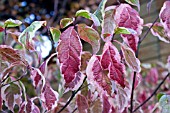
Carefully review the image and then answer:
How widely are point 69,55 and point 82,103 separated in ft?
0.79

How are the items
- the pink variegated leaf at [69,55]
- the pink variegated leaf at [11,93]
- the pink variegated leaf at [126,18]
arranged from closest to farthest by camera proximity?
the pink variegated leaf at [69,55] → the pink variegated leaf at [126,18] → the pink variegated leaf at [11,93]

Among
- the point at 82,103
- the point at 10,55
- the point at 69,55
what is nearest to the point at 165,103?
the point at 82,103

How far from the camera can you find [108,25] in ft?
2.80

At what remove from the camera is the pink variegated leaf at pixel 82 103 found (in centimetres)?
96

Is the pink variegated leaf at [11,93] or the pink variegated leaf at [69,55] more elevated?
the pink variegated leaf at [69,55]

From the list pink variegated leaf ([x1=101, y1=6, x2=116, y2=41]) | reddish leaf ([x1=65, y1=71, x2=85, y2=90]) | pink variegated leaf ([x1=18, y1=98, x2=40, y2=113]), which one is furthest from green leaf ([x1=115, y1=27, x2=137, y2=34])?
pink variegated leaf ([x1=18, y1=98, x2=40, y2=113])

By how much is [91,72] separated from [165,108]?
269 millimetres

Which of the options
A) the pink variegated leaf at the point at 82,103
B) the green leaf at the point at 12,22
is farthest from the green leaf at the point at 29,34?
the pink variegated leaf at the point at 82,103

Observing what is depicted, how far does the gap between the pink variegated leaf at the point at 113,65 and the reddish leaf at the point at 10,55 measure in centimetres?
21

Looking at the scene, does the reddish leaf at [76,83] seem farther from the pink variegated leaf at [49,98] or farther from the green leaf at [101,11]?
the green leaf at [101,11]

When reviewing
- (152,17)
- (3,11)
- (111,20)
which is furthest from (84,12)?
(3,11)

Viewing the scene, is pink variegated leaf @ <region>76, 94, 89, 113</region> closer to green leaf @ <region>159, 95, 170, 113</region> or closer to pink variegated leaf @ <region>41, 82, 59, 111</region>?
pink variegated leaf @ <region>41, 82, 59, 111</region>

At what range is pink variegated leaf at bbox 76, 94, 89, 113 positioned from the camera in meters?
0.96

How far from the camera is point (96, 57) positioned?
31.7 inches
